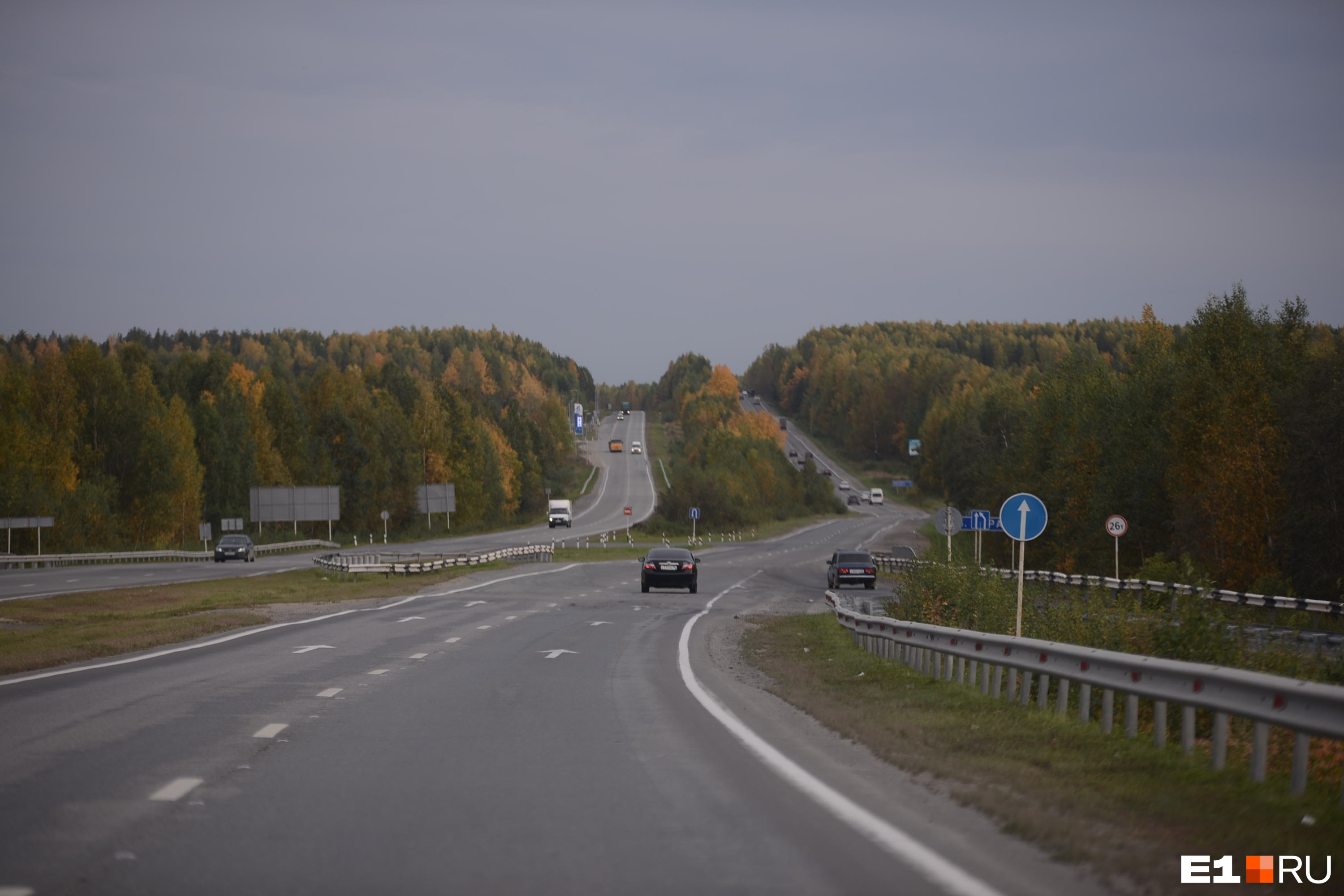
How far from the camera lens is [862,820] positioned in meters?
7.37

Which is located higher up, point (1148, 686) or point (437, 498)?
point (437, 498)

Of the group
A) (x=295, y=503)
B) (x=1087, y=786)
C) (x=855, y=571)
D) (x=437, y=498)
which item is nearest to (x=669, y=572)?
(x=855, y=571)

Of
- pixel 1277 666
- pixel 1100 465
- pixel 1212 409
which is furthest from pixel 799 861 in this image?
pixel 1100 465

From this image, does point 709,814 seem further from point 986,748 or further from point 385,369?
point 385,369

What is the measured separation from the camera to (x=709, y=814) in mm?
7539

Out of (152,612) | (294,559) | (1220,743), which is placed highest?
(1220,743)

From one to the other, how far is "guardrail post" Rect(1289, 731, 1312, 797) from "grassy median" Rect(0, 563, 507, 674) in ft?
A: 50.3

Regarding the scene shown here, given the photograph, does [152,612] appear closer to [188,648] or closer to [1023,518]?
[188,648]

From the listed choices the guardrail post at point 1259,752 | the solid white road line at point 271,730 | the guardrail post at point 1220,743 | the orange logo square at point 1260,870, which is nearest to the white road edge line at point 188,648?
the solid white road line at point 271,730

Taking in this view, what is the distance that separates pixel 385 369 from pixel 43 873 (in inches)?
5619

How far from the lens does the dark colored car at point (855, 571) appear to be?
5116cm

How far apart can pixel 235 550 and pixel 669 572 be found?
34.1m

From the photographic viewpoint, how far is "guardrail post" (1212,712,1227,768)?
8.80 metres

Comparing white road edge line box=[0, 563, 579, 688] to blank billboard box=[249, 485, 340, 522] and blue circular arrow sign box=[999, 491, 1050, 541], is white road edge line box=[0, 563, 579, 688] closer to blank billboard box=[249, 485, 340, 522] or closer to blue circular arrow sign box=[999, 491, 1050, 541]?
→ blue circular arrow sign box=[999, 491, 1050, 541]
